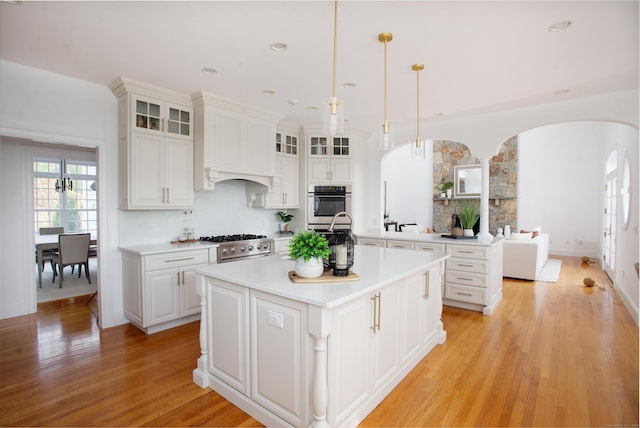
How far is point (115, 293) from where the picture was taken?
3.60 metres

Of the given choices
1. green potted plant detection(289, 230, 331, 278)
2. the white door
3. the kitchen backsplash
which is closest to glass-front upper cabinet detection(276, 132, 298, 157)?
the kitchen backsplash

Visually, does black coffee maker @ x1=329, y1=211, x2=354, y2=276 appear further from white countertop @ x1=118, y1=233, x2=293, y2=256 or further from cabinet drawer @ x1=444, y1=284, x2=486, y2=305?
cabinet drawer @ x1=444, y1=284, x2=486, y2=305

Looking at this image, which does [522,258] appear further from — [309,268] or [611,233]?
[309,268]

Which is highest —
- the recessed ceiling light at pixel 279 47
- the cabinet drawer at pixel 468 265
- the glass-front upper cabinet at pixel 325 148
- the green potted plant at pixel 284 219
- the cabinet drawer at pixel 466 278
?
the recessed ceiling light at pixel 279 47

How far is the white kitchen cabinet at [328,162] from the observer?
5207mm

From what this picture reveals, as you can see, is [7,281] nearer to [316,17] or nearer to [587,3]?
[316,17]

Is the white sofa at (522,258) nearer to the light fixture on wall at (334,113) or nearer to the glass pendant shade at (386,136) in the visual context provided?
the glass pendant shade at (386,136)

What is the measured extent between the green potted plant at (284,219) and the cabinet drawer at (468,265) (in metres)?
2.46

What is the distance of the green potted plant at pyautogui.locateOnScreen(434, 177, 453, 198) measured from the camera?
9672 mm

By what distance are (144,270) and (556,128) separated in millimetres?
9879

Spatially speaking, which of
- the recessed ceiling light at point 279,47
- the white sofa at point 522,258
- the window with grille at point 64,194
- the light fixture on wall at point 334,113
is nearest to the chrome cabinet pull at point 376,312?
the light fixture on wall at point 334,113

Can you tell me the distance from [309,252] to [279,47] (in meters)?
1.69

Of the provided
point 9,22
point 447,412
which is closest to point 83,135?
point 9,22

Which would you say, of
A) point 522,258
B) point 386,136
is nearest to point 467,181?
point 522,258
